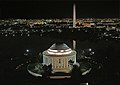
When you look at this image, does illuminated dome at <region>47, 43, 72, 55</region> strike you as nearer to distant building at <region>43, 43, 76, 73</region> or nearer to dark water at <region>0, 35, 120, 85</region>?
distant building at <region>43, 43, 76, 73</region>

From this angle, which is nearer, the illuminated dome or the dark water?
the dark water
